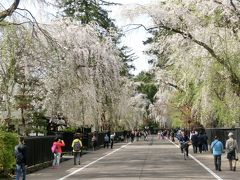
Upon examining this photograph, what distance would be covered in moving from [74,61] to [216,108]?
937cm

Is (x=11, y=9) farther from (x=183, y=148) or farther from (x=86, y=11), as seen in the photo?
(x=86, y=11)

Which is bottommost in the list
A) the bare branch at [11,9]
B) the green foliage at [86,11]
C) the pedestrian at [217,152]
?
the pedestrian at [217,152]

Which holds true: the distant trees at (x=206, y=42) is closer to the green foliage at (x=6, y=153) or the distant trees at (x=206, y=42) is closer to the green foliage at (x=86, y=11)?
the green foliage at (x=6, y=153)

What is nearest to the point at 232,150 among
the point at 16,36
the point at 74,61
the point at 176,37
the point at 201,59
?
the point at 201,59

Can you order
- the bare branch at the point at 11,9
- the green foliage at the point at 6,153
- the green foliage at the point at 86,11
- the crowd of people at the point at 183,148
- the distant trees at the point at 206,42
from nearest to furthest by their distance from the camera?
the crowd of people at the point at 183,148 < the bare branch at the point at 11,9 < the green foliage at the point at 6,153 < the distant trees at the point at 206,42 < the green foliage at the point at 86,11

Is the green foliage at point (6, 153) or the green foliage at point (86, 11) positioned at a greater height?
the green foliage at point (86, 11)

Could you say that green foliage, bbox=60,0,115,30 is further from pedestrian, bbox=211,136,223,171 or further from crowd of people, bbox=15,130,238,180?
pedestrian, bbox=211,136,223,171

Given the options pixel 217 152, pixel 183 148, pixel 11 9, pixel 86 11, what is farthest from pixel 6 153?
pixel 86 11

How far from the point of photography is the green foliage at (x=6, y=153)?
18734 millimetres

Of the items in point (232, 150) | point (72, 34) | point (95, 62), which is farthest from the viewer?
point (95, 62)

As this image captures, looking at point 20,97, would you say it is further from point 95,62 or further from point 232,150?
point 232,150

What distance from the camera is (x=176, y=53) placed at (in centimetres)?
2575

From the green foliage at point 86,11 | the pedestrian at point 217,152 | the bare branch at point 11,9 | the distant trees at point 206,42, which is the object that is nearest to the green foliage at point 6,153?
the bare branch at point 11,9

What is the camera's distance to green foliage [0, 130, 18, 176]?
18734mm
